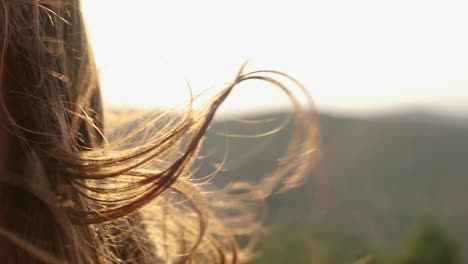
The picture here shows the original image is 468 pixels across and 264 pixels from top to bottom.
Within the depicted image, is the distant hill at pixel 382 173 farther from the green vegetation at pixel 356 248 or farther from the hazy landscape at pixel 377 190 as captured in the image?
the green vegetation at pixel 356 248

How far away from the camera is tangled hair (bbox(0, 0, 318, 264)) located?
1021 mm

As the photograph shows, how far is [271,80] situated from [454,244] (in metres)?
6.31

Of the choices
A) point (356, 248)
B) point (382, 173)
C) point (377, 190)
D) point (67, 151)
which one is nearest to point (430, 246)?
point (356, 248)

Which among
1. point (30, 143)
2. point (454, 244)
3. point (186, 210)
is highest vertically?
point (30, 143)

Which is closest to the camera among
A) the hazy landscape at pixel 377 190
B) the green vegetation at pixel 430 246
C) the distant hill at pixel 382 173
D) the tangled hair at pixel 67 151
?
the tangled hair at pixel 67 151

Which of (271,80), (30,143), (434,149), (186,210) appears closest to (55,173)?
(30,143)

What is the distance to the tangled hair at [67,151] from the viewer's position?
1.02 metres

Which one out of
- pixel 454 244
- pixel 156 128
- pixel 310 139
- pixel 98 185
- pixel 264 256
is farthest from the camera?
pixel 264 256

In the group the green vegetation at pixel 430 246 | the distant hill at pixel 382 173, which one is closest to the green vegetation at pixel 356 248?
the green vegetation at pixel 430 246

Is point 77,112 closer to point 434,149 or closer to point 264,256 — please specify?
point 264,256

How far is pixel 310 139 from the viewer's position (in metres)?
1.59

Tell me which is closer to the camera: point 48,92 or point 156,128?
point 48,92

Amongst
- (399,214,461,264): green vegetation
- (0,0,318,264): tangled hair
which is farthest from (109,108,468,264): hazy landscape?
(0,0,318,264): tangled hair

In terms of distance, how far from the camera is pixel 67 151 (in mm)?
1047
